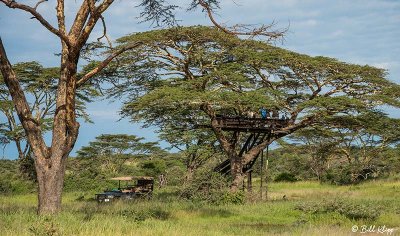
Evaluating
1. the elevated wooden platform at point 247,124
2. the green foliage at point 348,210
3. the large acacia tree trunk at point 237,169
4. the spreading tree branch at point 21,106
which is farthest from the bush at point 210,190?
the spreading tree branch at point 21,106

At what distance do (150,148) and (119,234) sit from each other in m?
37.9

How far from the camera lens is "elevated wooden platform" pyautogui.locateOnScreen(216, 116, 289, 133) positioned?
76.7 feet

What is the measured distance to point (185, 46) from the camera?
80.9 feet

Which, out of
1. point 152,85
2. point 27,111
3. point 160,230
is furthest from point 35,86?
point 160,230

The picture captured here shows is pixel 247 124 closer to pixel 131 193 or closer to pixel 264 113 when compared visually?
pixel 264 113

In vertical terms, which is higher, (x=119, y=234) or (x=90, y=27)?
(x=90, y=27)

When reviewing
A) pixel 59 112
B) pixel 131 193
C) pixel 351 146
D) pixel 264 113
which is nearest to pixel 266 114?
pixel 264 113

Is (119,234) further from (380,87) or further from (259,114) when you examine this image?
(380,87)

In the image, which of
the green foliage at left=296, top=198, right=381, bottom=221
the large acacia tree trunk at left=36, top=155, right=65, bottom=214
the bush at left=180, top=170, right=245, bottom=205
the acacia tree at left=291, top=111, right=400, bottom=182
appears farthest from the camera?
Result: the acacia tree at left=291, top=111, right=400, bottom=182

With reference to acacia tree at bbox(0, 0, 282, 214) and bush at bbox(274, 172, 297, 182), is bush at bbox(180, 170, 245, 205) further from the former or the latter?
bush at bbox(274, 172, 297, 182)

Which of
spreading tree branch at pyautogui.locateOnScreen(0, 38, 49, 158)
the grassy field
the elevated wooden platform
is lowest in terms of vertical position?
the grassy field

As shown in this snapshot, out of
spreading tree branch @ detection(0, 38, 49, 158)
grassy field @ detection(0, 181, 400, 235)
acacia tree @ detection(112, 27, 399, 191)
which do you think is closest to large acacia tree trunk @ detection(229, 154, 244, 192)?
acacia tree @ detection(112, 27, 399, 191)

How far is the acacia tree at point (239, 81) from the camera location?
75.0 feet

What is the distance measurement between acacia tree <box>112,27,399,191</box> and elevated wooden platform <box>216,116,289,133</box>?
49cm
